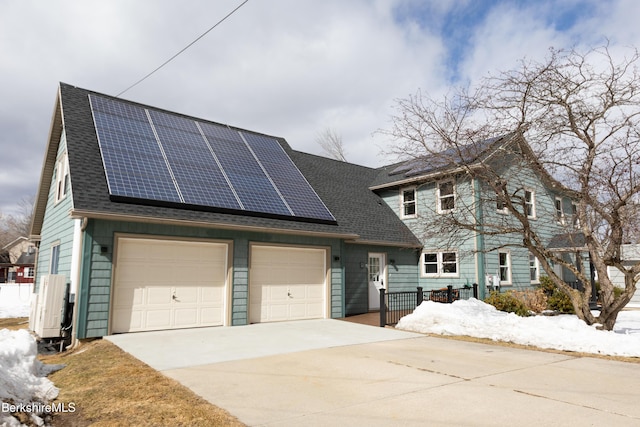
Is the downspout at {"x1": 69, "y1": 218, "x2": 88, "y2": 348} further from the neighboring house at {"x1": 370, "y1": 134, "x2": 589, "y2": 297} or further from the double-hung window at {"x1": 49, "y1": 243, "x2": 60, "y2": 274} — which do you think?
the neighboring house at {"x1": 370, "y1": 134, "x2": 589, "y2": 297}

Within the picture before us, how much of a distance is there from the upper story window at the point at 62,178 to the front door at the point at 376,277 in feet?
33.8

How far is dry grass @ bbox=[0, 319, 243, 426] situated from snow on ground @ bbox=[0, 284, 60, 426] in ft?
0.67

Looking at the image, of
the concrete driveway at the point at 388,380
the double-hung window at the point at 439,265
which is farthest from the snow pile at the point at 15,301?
the double-hung window at the point at 439,265

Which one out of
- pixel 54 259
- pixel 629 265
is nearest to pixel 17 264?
pixel 54 259

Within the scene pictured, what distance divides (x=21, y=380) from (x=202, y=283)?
580 centimetres

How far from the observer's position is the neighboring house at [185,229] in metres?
9.67

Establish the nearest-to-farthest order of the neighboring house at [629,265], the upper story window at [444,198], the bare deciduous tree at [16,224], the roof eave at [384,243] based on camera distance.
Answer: the roof eave at [384,243] → the upper story window at [444,198] → the neighboring house at [629,265] → the bare deciduous tree at [16,224]

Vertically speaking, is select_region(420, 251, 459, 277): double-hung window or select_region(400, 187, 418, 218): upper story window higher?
select_region(400, 187, 418, 218): upper story window

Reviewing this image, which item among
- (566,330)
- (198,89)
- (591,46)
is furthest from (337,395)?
(198,89)

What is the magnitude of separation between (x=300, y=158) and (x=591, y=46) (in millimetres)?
11262

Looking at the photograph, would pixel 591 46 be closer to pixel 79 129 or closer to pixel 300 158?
pixel 300 158

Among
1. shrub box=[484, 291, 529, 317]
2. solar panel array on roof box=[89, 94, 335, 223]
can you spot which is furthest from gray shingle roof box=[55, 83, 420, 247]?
shrub box=[484, 291, 529, 317]

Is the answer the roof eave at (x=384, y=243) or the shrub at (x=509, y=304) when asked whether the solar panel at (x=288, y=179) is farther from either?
the shrub at (x=509, y=304)

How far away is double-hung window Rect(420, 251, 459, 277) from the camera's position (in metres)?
16.4
